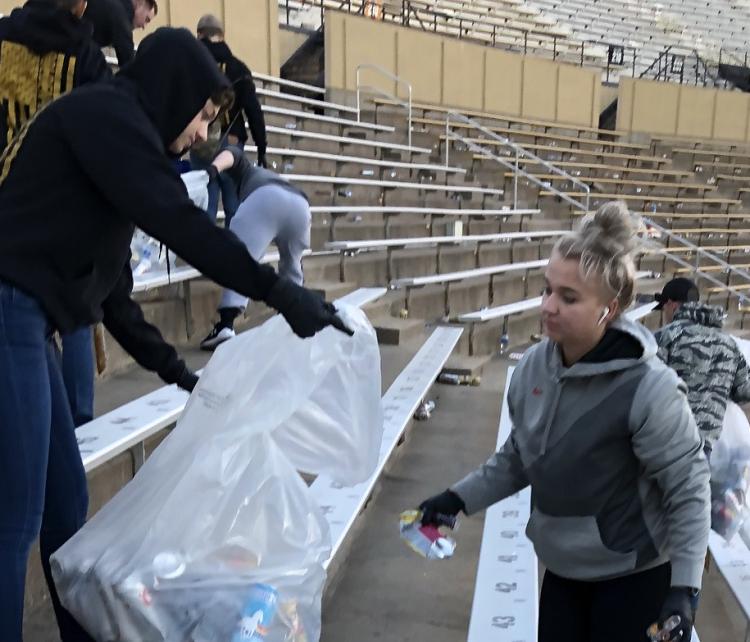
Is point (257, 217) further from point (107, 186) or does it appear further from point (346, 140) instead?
point (346, 140)

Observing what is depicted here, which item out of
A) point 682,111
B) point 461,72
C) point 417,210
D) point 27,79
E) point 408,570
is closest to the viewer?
point 27,79

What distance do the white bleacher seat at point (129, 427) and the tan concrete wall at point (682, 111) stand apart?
1212 cm

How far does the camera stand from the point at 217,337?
113 inches

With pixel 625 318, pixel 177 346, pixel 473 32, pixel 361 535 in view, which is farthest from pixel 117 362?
pixel 473 32

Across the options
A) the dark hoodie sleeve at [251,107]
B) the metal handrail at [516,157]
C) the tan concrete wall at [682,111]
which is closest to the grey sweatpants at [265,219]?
the dark hoodie sleeve at [251,107]

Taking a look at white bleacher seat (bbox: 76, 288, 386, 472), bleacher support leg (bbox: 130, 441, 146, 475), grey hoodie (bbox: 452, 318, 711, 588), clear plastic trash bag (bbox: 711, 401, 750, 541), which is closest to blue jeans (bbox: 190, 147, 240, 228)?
white bleacher seat (bbox: 76, 288, 386, 472)

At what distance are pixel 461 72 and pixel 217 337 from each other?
8.69 m

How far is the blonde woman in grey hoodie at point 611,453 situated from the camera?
1142 millimetres

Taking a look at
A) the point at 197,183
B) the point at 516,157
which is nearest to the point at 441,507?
the point at 197,183

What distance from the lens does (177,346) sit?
294 cm

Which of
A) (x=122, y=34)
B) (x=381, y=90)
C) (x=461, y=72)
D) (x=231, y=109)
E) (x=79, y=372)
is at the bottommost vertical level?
(x=79, y=372)

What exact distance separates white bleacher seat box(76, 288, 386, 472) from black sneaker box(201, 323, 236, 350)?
0.69m

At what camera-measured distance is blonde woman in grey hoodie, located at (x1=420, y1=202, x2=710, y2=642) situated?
1.14 meters

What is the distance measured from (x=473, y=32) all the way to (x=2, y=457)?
503 inches
